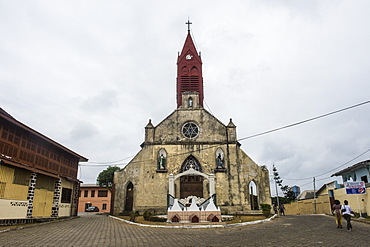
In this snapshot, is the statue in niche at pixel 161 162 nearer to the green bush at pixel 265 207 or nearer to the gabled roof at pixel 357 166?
the green bush at pixel 265 207

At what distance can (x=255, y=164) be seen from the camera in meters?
24.0

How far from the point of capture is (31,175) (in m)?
16.5

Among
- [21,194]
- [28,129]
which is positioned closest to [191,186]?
[21,194]

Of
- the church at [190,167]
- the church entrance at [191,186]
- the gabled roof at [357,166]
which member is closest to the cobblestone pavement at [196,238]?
the gabled roof at [357,166]

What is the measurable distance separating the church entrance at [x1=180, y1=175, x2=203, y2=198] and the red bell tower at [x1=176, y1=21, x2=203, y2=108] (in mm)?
8533

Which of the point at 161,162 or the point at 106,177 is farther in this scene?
the point at 106,177

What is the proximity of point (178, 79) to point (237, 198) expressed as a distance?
14.1m

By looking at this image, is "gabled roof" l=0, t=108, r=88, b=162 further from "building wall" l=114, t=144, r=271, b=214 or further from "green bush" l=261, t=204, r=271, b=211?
"green bush" l=261, t=204, r=271, b=211

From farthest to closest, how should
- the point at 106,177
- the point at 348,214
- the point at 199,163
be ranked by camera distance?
the point at 106,177
the point at 199,163
the point at 348,214

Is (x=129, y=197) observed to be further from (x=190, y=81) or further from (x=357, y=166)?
(x=357, y=166)

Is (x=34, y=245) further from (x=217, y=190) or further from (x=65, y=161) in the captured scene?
(x=217, y=190)

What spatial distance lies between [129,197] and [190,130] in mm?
7959

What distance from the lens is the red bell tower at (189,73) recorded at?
2888 centimetres

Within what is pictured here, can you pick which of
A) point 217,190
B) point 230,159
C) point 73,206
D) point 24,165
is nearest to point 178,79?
point 230,159
